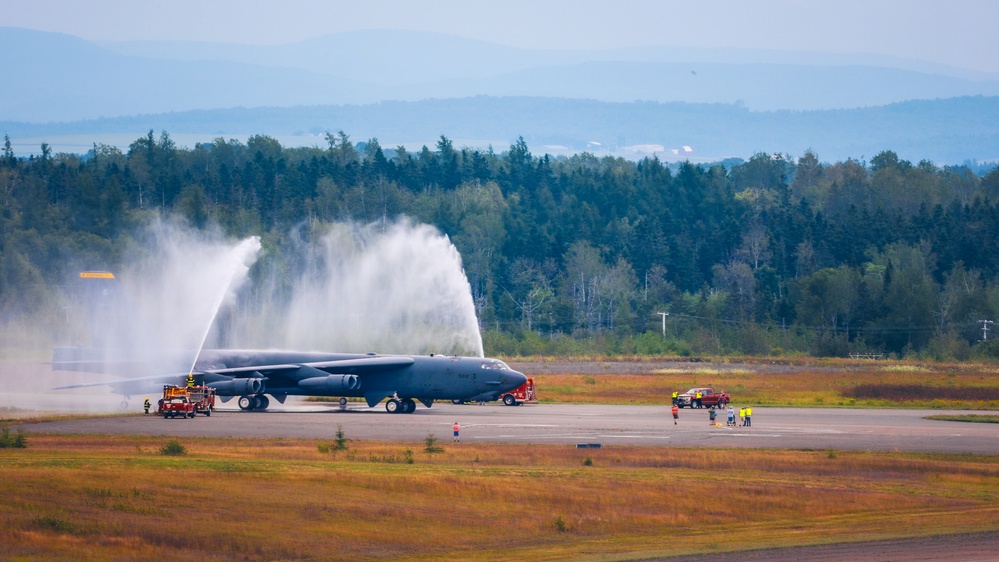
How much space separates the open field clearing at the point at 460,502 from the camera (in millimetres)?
26016

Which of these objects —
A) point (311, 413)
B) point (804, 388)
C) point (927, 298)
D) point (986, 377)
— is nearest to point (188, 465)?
point (311, 413)

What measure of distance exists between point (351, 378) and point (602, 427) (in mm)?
15171

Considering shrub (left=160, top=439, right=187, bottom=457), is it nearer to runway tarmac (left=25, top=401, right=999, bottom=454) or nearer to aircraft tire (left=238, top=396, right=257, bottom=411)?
runway tarmac (left=25, top=401, right=999, bottom=454)

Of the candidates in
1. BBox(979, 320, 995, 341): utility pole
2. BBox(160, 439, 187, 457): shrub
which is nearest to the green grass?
BBox(160, 439, 187, 457): shrub

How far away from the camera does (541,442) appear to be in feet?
147

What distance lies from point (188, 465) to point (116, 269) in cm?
8076

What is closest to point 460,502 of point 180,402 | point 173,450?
point 173,450

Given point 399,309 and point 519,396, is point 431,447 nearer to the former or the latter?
point 519,396

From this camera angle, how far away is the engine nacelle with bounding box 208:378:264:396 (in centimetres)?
5985

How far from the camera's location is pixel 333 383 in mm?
59719

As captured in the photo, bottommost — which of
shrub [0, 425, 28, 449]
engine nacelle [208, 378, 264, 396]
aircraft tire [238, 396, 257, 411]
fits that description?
aircraft tire [238, 396, 257, 411]

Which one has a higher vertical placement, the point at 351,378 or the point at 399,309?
the point at 399,309

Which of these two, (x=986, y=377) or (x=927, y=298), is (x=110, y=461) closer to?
(x=986, y=377)

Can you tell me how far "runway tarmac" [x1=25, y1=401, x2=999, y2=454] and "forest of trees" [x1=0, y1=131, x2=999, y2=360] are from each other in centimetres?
5237
